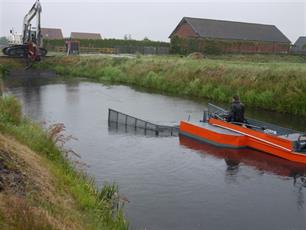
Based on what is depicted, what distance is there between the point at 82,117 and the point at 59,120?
1639 mm

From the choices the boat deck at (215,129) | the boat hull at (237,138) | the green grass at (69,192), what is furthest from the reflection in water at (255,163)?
the green grass at (69,192)

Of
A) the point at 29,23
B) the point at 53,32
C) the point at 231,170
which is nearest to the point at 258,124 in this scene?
the point at 231,170

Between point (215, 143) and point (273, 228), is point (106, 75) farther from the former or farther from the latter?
point (273, 228)

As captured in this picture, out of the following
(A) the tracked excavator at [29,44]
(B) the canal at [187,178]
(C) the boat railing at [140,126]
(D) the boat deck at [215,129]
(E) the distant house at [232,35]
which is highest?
(E) the distant house at [232,35]

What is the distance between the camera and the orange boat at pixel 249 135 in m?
17.0

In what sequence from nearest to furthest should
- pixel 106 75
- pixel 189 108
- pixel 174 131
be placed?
pixel 174 131 < pixel 189 108 < pixel 106 75

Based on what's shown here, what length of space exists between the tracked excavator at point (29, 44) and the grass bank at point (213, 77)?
2144 mm

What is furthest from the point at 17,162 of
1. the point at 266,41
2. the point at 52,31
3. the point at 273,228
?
the point at 52,31

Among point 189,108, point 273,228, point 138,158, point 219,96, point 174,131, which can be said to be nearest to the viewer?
point 273,228

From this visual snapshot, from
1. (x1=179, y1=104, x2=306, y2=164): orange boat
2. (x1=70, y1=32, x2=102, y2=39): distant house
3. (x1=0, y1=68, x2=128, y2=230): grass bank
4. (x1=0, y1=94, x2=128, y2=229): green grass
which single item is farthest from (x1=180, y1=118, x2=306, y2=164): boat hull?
(x1=70, y1=32, x2=102, y2=39): distant house

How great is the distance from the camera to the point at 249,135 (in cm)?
1875

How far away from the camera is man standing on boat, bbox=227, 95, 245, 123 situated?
1961 centimetres

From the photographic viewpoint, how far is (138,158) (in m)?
16.9

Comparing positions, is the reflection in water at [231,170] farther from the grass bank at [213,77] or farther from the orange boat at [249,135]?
the grass bank at [213,77]
